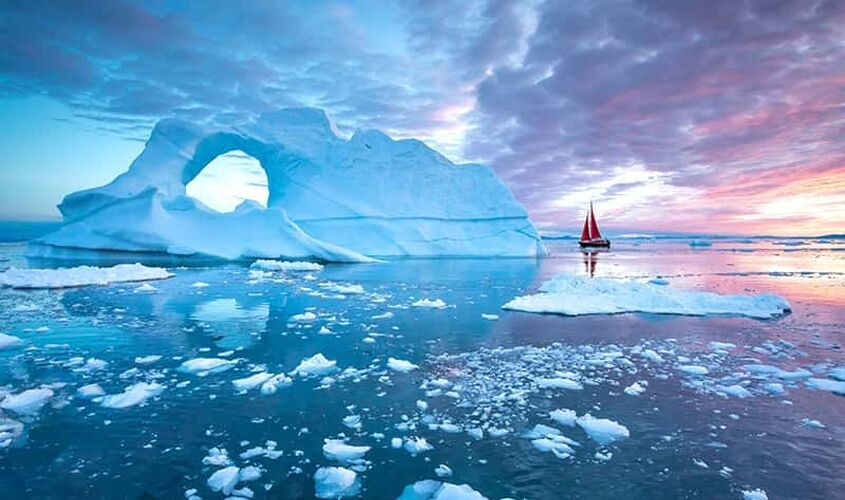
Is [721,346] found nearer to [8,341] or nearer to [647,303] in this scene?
[647,303]

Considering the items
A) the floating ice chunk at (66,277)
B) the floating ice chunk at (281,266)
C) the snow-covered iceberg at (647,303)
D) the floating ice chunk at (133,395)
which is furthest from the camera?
the floating ice chunk at (281,266)

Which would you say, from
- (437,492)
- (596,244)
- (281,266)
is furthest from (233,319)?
(596,244)

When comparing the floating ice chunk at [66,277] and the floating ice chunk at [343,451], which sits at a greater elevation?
the floating ice chunk at [66,277]

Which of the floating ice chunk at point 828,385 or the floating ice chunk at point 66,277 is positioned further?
the floating ice chunk at point 66,277

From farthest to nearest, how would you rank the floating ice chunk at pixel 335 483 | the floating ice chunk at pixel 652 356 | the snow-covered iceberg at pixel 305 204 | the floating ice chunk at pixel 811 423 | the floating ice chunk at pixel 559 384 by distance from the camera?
the snow-covered iceberg at pixel 305 204
the floating ice chunk at pixel 652 356
the floating ice chunk at pixel 559 384
the floating ice chunk at pixel 811 423
the floating ice chunk at pixel 335 483

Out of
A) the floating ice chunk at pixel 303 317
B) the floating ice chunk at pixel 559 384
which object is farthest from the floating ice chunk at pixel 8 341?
the floating ice chunk at pixel 559 384

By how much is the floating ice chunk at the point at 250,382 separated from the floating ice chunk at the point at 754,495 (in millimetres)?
3688

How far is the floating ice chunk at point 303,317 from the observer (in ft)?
24.6

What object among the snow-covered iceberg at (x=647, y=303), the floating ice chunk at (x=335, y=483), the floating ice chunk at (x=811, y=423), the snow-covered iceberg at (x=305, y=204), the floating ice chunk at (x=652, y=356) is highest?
the snow-covered iceberg at (x=305, y=204)

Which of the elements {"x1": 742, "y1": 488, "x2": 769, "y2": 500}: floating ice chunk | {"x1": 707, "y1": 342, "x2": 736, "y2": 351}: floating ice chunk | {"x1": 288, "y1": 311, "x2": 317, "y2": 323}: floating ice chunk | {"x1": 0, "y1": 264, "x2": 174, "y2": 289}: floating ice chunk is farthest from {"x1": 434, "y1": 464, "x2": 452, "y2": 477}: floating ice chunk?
{"x1": 0, "y1": 264, "x2": 174, "y2": 289}: floating ice chunk

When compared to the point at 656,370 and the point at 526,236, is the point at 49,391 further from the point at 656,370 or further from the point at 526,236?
the point at 526,236

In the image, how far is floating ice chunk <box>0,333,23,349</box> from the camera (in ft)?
18.3

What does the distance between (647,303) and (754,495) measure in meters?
6.82

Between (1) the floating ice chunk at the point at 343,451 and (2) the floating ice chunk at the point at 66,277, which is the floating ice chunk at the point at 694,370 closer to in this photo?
(1) the floating ice chunk at the point at 343,451
